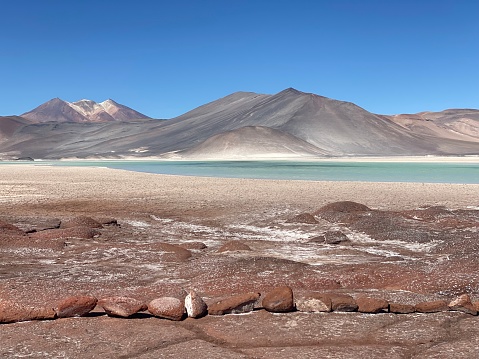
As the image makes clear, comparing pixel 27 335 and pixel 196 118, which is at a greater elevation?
pixel 196 118

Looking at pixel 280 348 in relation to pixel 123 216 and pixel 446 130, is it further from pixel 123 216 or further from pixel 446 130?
pixel 446 130

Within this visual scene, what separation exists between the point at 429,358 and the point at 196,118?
185 m

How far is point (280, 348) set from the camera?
5129 millimetres

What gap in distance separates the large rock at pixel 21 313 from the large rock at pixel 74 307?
0.09 m

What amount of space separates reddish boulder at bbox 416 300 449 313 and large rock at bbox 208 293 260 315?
178cm

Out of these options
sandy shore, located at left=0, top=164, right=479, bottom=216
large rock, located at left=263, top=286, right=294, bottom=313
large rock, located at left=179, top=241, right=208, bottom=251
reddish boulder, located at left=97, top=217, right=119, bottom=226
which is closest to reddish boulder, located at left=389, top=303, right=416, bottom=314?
large rock, located at left=263, top=286, right=294, bottom=313

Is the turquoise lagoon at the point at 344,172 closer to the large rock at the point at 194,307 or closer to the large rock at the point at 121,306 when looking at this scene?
the large rock at the point at 194,307

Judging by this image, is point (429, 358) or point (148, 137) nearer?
point (429, 358)

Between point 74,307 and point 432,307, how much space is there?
381cm

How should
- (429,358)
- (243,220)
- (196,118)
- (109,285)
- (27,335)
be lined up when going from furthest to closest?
(196,118)
(243,220)
(109,285)
(27,335)
(429,358)

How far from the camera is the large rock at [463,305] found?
20.1 ft

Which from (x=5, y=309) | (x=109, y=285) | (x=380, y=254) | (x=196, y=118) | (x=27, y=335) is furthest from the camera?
(x=196, y=118)

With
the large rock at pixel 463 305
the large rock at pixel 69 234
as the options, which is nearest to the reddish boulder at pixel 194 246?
the large rock at pixel 69 234

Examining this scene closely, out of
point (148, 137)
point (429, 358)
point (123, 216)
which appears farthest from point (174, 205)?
point (148, 137)
